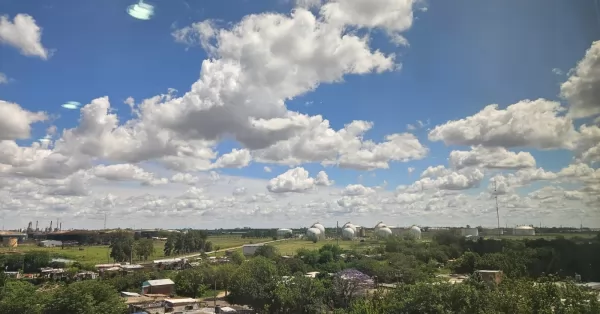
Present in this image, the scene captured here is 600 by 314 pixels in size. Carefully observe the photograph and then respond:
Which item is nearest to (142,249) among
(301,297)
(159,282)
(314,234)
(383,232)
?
(159,282)

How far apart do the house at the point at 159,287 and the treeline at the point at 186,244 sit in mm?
17602

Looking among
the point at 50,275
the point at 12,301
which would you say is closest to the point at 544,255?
the point at 12,301

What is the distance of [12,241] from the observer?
125 feet

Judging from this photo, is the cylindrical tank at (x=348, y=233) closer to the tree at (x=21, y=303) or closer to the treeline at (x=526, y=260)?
the treeline at (x=526, y=260)

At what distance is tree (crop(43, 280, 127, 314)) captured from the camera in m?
11.4

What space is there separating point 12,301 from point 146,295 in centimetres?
600

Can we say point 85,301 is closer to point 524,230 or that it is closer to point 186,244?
point 186,244

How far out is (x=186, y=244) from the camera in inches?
1431

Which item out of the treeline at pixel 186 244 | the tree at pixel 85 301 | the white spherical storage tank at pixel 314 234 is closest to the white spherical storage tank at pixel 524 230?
the white spherical storage tank at pixel 314 234

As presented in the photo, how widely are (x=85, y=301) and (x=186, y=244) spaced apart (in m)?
25.4

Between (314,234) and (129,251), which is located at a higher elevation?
(314,234)

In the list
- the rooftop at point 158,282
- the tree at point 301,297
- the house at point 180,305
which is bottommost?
the house at point 180,305

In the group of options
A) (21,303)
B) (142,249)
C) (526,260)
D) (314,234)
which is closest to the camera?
(21,303)

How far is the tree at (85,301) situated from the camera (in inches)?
449
